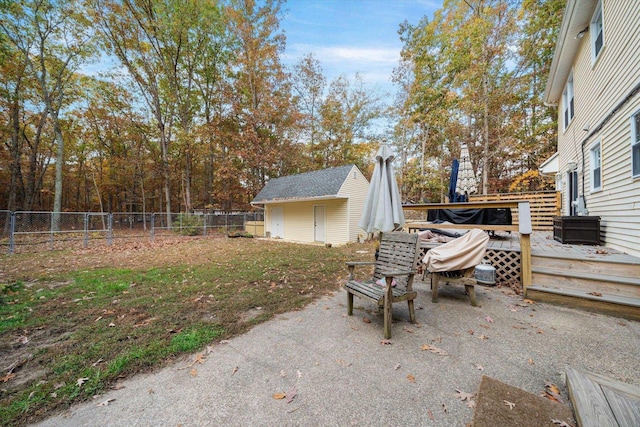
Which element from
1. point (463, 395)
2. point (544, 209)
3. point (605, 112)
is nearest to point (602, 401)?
point (463, 395)

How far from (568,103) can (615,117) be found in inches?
175

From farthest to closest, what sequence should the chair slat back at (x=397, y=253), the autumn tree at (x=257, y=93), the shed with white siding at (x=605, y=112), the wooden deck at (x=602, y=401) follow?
the autumn tree at (x=257, y=93) < the shed with white siding at (x=605, y=112) < the chair slat back at (x=397, y=253) < the wooden deck at (x=602, y=401)

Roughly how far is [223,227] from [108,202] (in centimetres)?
1760

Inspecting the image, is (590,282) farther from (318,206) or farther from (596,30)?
(318,206)

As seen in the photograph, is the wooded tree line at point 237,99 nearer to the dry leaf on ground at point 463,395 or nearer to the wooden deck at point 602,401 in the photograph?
the wooden deck at point 602,401

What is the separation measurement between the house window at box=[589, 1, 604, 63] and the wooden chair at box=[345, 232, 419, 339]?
6693mm

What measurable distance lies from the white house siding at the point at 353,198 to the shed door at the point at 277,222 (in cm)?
479

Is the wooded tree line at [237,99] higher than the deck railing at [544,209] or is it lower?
higher

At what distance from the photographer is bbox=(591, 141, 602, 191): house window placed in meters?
5.65

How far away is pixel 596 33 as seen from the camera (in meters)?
5.86

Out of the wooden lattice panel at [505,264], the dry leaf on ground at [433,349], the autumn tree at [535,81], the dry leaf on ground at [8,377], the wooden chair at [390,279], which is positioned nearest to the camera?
the dry leaf on ground at [8,377]

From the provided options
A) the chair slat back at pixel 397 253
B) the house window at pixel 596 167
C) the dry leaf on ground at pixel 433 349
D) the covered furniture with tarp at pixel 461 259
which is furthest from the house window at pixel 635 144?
the dry leaf on ground at pixel 433 349

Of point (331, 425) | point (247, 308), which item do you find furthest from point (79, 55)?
point (331, 425)

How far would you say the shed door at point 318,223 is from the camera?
13398 millimetres
